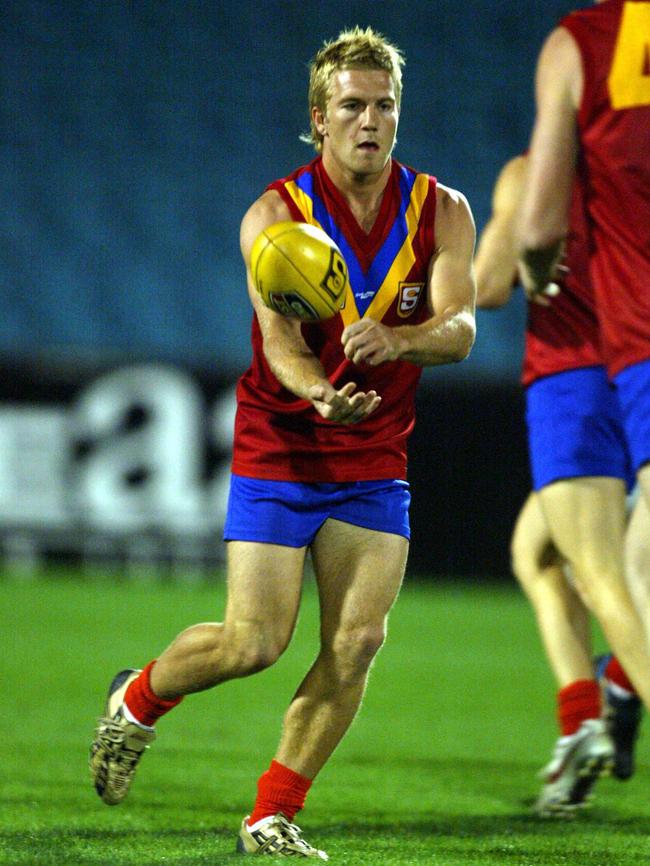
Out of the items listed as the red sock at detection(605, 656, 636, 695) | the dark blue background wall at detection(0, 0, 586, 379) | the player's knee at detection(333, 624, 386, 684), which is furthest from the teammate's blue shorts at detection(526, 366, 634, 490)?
the dark blue background wall at detection(0, 0, 586, 379)

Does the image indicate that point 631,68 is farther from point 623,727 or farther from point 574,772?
point 623,727

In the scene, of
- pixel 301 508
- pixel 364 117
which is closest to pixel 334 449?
pixel 301 508

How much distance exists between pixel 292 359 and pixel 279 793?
117 centimetres

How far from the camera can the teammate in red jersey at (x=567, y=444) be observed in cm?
479

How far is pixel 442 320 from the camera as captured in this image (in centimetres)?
391

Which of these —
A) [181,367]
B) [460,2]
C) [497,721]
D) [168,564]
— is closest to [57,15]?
[460,2]

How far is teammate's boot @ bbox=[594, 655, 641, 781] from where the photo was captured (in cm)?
531

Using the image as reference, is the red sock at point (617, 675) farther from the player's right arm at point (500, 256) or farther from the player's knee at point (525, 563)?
the player's right arm at point (500, 256)

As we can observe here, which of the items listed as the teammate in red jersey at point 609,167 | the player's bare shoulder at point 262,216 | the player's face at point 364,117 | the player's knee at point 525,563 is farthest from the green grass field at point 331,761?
the player's face at point 364,117

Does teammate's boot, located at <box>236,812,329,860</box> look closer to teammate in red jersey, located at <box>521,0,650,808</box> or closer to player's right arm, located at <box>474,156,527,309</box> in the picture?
teammate in red jersey, located at <box>521,0,650,808</box>

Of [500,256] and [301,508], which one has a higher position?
[500,256]

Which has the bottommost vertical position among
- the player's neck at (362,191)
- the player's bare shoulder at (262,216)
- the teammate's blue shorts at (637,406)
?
the teammate's blue shorts at (637,406)

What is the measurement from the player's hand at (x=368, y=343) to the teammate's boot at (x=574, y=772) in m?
1.78

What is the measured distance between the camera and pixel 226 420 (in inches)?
494
